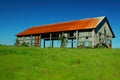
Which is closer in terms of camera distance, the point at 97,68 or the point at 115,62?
the point at 97,68

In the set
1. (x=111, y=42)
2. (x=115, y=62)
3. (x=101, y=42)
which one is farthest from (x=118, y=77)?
(x=111, y=42)

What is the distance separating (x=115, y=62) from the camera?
13383mm

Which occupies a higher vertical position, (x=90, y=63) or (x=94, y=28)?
(x=94, y=28)

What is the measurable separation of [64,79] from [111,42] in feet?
110

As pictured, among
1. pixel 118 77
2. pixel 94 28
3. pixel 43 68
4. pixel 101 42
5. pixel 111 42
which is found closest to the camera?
pixel 118 77

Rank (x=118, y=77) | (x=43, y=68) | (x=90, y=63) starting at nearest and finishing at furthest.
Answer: (x=118, y=77) < (x=43, y=68) < (x=90, y=63)

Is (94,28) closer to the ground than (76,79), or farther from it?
farther from it

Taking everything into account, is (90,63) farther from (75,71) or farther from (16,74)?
(16,74)

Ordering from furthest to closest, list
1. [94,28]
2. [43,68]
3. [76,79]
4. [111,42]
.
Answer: [111,42], [94,28], [43,68], [76,79]

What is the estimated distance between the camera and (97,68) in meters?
11.4

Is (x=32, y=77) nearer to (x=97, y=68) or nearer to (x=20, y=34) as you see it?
(x=97, y=68)

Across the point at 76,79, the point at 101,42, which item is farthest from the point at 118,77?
the point at 101,42

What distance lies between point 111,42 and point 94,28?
795 cm

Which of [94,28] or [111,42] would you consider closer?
[94,28]
